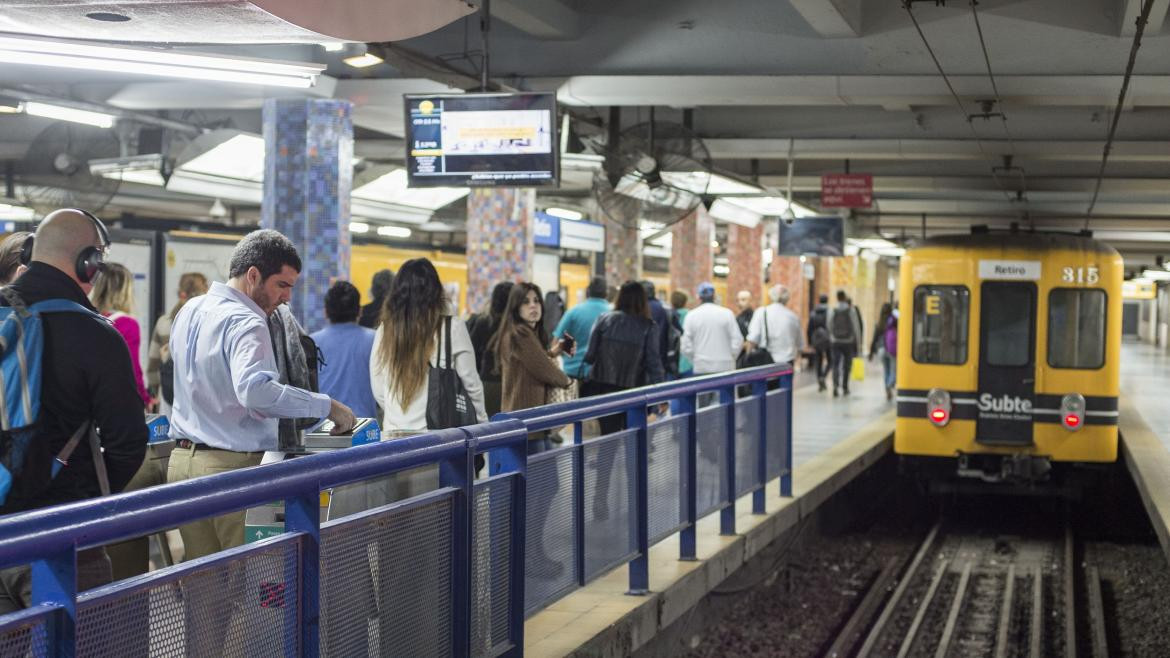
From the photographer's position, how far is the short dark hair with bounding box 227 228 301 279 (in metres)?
4.55

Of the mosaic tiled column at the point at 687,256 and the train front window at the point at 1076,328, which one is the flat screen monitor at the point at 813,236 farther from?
the train front window at the point at 1076,328

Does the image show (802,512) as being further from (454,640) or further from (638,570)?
(454,640)

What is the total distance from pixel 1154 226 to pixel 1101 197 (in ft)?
21.9

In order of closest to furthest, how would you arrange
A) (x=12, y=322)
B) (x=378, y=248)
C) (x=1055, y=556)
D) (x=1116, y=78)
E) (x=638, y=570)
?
1. (x=12, y=322)
2. (x=638, y=570)
3. (x=1116, y=78)
4. (x=1055, y=556)
5. (x=378, y=248)

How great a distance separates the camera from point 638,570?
21.8 feet

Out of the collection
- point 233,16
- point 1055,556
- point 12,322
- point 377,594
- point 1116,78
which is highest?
point 1116,78

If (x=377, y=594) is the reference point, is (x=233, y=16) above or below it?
above

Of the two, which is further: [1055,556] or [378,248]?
[378,248]

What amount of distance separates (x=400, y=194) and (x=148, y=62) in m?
14.3

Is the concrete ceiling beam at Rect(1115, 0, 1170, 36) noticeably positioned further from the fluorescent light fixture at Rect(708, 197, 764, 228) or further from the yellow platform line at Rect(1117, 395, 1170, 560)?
the fluorescent light fixture at Rect(708, 197, 764, 228)

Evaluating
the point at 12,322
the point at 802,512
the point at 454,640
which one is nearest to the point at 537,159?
the point at 802,512

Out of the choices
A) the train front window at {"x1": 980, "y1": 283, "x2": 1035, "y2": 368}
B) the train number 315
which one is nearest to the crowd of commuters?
the train front window at {"x1": 980, "y1": 283, "x2": 1035, "y2": 368}

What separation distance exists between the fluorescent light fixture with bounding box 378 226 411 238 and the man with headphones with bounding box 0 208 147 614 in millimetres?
17730

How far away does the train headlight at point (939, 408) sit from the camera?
12688 mm
